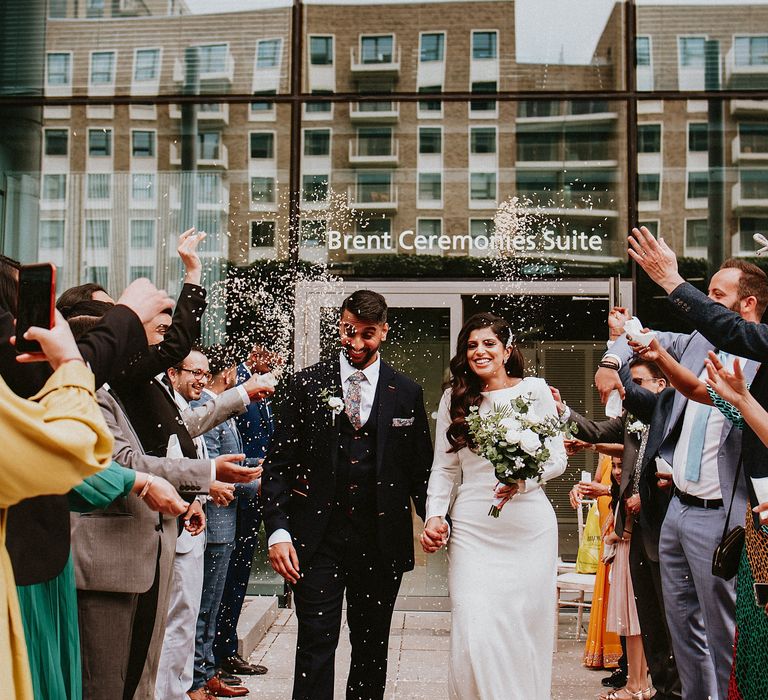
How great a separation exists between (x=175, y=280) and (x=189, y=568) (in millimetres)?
4547

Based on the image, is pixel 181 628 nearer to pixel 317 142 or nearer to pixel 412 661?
pixel 412 661

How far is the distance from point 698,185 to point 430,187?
2.61m

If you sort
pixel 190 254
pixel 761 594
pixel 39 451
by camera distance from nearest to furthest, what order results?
pixel 39 451 < pixel 761 594 < pixel 190 254

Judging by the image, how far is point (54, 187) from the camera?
9.88 m

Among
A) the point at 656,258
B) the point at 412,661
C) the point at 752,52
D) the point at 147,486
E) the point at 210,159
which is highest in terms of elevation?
the point at 752,52

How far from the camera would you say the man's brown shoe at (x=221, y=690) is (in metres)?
6.34

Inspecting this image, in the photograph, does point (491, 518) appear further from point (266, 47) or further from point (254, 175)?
point (266, 47)

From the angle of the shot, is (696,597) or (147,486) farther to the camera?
(696,597)

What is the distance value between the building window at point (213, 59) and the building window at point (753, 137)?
5206 millimetres

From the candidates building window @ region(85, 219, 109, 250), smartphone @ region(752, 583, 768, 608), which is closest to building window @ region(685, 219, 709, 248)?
building window @ region(85, 219, 109, 250)

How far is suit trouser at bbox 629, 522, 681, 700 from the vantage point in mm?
5715

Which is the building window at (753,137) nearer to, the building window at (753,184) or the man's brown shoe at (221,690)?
the building window at (753,184)

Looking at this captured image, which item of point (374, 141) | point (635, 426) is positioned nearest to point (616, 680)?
point (635, 426)

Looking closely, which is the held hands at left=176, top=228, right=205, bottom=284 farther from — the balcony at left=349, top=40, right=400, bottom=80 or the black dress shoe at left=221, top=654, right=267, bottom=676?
the balcony at left=349, top=40, right=400, bottom=80
